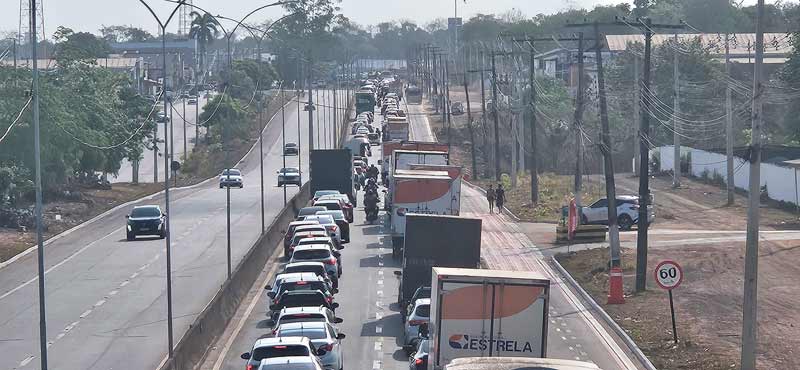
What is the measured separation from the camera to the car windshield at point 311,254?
4194 cm

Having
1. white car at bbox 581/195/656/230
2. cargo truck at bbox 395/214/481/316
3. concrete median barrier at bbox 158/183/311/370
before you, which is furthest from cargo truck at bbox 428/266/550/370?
white car at bbox 581/195/656/230

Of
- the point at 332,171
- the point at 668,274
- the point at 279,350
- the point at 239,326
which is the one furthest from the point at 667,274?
the point at 332,171

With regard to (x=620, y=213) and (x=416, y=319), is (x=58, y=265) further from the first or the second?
(x=416, y=319)

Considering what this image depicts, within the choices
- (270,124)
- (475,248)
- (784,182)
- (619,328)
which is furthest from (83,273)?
(270,124)

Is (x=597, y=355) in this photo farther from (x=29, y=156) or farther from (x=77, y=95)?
(x=77, y=95)

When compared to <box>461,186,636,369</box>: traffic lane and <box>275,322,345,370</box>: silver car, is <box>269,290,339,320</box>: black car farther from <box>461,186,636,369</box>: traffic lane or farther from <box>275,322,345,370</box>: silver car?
<box>275,322,345,370</box>: silver car

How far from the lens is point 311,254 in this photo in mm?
42156

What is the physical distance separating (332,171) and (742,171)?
21780 mm

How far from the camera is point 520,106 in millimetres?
83875

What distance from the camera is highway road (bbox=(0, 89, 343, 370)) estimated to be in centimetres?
3212

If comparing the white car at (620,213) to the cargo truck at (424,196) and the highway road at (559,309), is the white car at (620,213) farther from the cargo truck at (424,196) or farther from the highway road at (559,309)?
the cargo truck at (424,196)

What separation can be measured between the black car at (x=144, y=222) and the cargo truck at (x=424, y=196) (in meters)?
14.1

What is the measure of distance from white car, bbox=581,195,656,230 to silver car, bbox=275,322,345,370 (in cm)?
3337

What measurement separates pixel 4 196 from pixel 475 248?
33217 mm
